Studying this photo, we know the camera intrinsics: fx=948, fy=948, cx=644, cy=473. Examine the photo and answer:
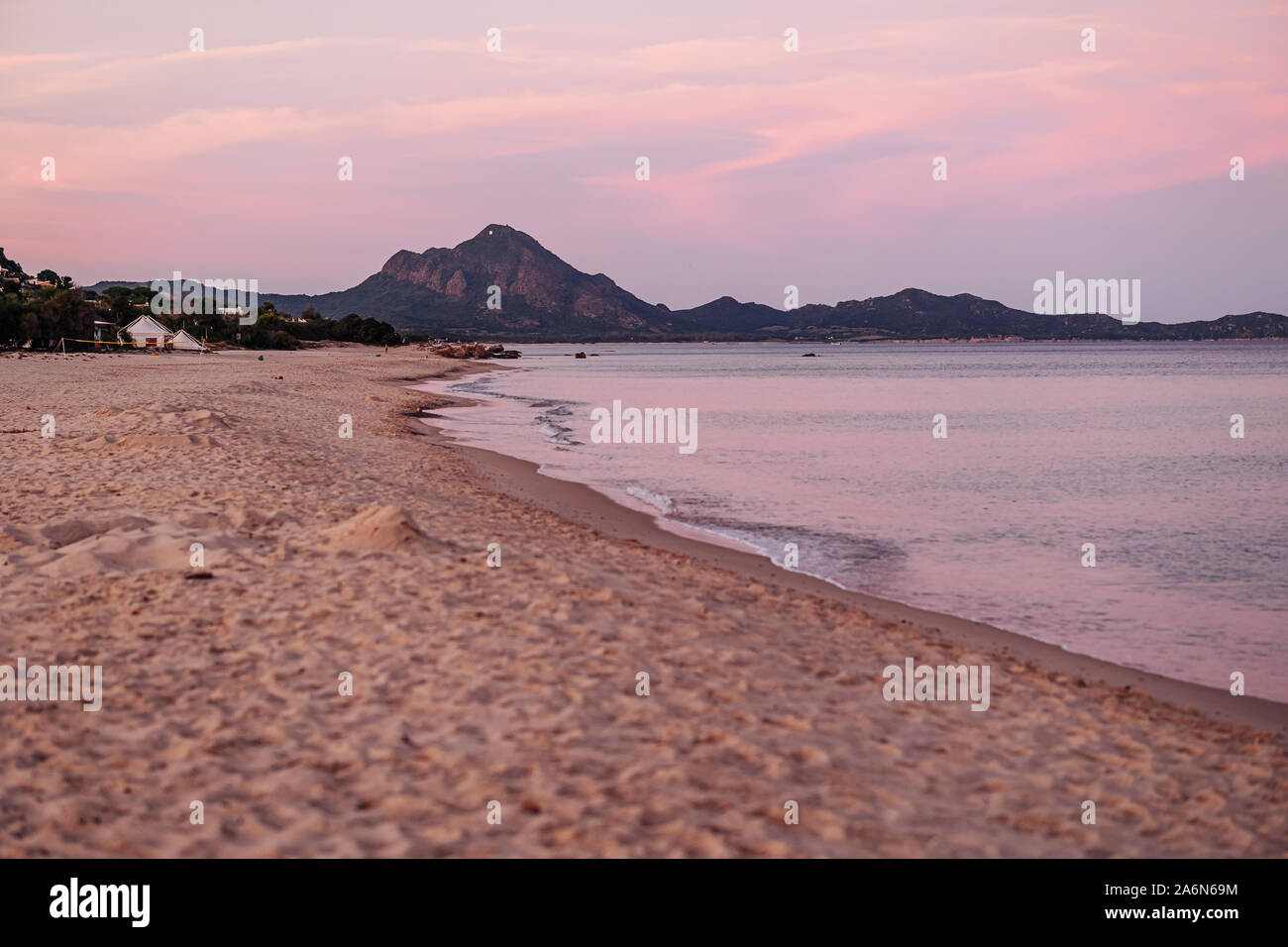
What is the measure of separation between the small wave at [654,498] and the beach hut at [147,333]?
3352 inches

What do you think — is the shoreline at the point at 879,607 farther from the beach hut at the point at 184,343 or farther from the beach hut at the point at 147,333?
the beach hut at the point at 147,333

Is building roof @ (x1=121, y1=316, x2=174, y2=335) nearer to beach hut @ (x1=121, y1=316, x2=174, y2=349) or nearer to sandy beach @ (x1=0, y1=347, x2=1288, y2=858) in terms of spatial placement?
beach hut @ (x1=121, y1=316, x2=174, y2=349)

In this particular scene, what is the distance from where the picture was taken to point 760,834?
529cm

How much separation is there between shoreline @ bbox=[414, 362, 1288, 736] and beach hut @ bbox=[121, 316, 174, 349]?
84.5 m

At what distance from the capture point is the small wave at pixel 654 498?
19020mm

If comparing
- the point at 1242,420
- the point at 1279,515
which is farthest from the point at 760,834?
the point at 1242,420

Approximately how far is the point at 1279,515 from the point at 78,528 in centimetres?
2211

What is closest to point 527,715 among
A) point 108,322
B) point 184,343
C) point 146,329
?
point 184,343

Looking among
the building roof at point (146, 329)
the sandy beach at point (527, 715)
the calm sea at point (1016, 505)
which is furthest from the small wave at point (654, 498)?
the building roof at point (146, 329)

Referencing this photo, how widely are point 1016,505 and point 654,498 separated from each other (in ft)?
26.6

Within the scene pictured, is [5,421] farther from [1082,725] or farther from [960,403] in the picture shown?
[960,403]

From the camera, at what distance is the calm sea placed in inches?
478

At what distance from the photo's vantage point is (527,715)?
674cm

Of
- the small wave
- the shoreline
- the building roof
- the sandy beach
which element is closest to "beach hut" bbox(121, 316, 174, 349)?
the building roof
